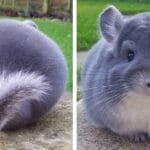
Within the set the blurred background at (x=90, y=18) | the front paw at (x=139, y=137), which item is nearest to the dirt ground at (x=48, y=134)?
the blurred background at (x=90, y=18)

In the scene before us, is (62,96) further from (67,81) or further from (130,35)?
(130,35)

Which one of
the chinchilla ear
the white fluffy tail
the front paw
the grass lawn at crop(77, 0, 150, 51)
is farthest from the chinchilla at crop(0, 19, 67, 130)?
the front paw

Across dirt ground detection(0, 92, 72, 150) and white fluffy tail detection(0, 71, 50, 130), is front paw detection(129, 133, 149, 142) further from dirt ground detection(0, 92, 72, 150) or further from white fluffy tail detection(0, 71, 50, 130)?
white fluffy tail detection(0, 71, 50, 130)

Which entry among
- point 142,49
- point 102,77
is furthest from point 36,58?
point 142,49

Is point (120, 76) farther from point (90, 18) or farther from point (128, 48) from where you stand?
point (90, 18)

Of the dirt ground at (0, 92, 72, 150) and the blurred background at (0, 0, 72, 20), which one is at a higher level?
the blurred background at (0, 0, 72, 20)

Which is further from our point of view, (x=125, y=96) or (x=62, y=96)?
(x=62, y=96)
